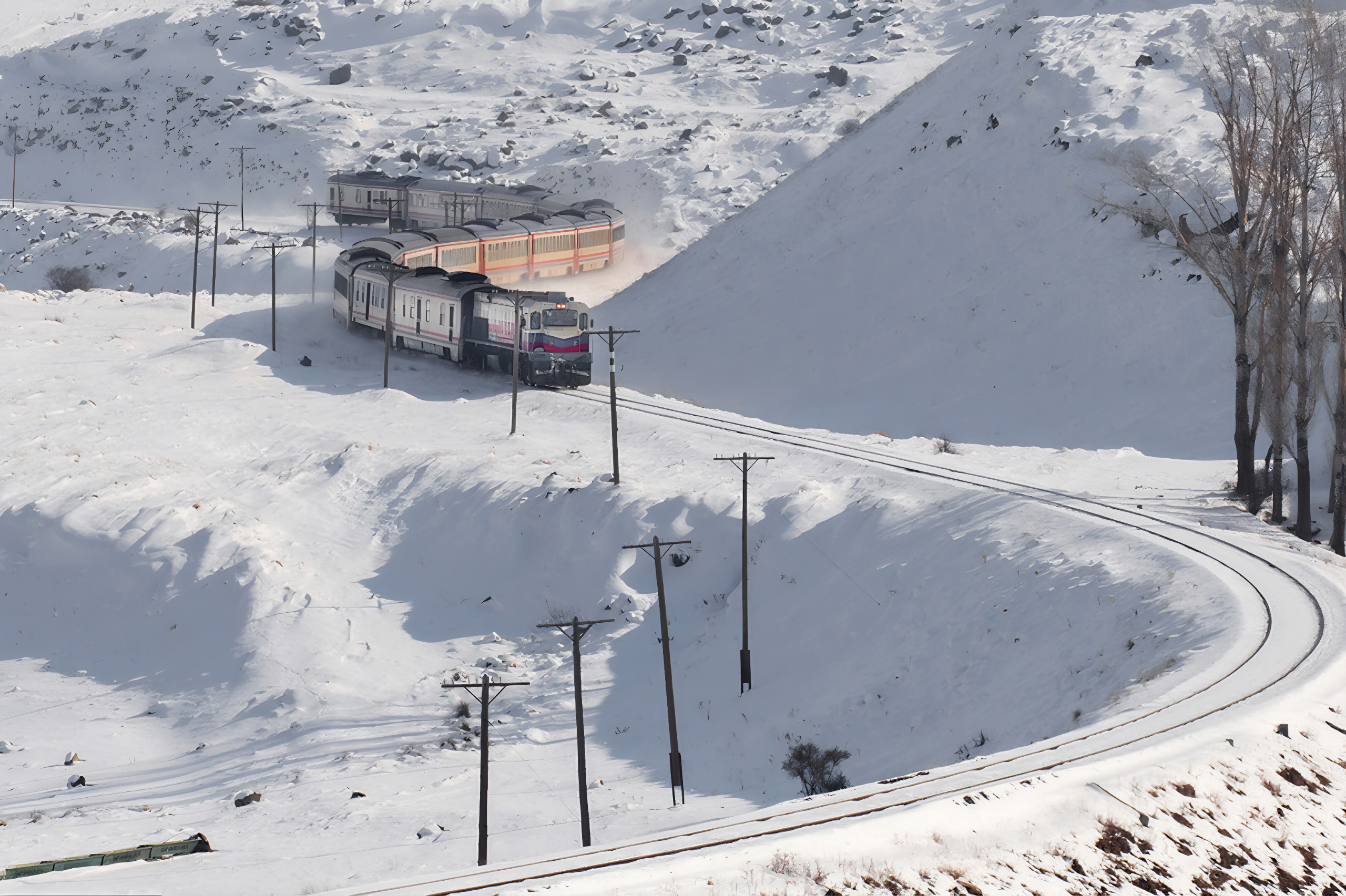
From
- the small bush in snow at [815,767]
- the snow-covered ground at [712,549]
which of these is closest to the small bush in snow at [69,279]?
the snow-covered ground at [712,549]

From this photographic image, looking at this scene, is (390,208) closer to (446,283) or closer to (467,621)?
(446,283)

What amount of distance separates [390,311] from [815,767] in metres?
30.3

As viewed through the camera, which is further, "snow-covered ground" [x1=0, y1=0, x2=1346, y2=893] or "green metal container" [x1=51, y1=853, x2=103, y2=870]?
"snow-covered ground" [x1=0, y1=0, x2=1346, y2=893]

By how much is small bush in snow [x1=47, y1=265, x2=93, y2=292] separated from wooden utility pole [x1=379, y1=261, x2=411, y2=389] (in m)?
33.0

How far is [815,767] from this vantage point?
936 inches

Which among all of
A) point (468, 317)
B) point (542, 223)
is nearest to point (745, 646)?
point (468, 317)

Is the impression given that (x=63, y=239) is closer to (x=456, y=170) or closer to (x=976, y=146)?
(x=456, y=170)

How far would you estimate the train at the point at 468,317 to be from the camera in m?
44.8

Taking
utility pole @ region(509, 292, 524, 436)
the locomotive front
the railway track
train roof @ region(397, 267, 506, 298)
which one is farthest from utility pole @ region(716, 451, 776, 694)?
train roof @ region(397, 267, 506, 298)

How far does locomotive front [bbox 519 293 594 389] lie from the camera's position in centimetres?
4450

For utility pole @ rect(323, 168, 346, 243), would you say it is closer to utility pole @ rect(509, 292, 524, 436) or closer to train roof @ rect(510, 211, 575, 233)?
train roof @ rect(510, 211, 575, 233)

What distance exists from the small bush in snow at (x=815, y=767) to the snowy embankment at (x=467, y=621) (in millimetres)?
392

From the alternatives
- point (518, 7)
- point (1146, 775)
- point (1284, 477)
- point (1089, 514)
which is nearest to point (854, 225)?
point (1284, 477)

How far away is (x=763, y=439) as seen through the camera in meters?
38.2
